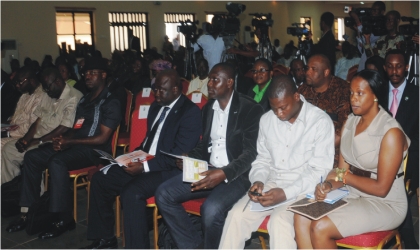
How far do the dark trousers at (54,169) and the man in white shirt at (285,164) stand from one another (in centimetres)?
171

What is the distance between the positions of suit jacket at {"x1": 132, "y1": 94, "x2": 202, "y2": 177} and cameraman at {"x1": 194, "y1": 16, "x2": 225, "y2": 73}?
3694mm

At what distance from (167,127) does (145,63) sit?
392 cm

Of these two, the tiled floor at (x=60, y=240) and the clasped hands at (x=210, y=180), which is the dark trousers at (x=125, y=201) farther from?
the clasped hands at (x=210, y=180)

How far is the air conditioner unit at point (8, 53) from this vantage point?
38.4ft

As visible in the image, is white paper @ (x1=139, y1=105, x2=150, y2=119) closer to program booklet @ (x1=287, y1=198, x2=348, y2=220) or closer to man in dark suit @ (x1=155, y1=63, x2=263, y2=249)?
man in dark suit @ (x1=155, y1=63, x2=263, y2=249)

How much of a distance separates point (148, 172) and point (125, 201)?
0.92 feet

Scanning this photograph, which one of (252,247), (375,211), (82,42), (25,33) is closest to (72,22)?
(82,42)

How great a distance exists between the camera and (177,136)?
3355 millimetres

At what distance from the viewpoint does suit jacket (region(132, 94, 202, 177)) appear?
3.32 metres

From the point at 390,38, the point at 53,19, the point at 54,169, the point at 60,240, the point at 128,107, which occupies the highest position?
the point at 53,19

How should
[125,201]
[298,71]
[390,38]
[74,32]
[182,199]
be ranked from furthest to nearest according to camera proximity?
[74,32], [390,38], [298,71], [125,201], [182,199]

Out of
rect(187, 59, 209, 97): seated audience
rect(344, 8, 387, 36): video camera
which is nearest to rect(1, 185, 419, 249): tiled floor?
rect(344, 8, 387, 36): video camera

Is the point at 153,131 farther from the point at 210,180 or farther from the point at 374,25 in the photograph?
the point at 374,25

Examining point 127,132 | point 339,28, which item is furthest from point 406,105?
point 339,28
